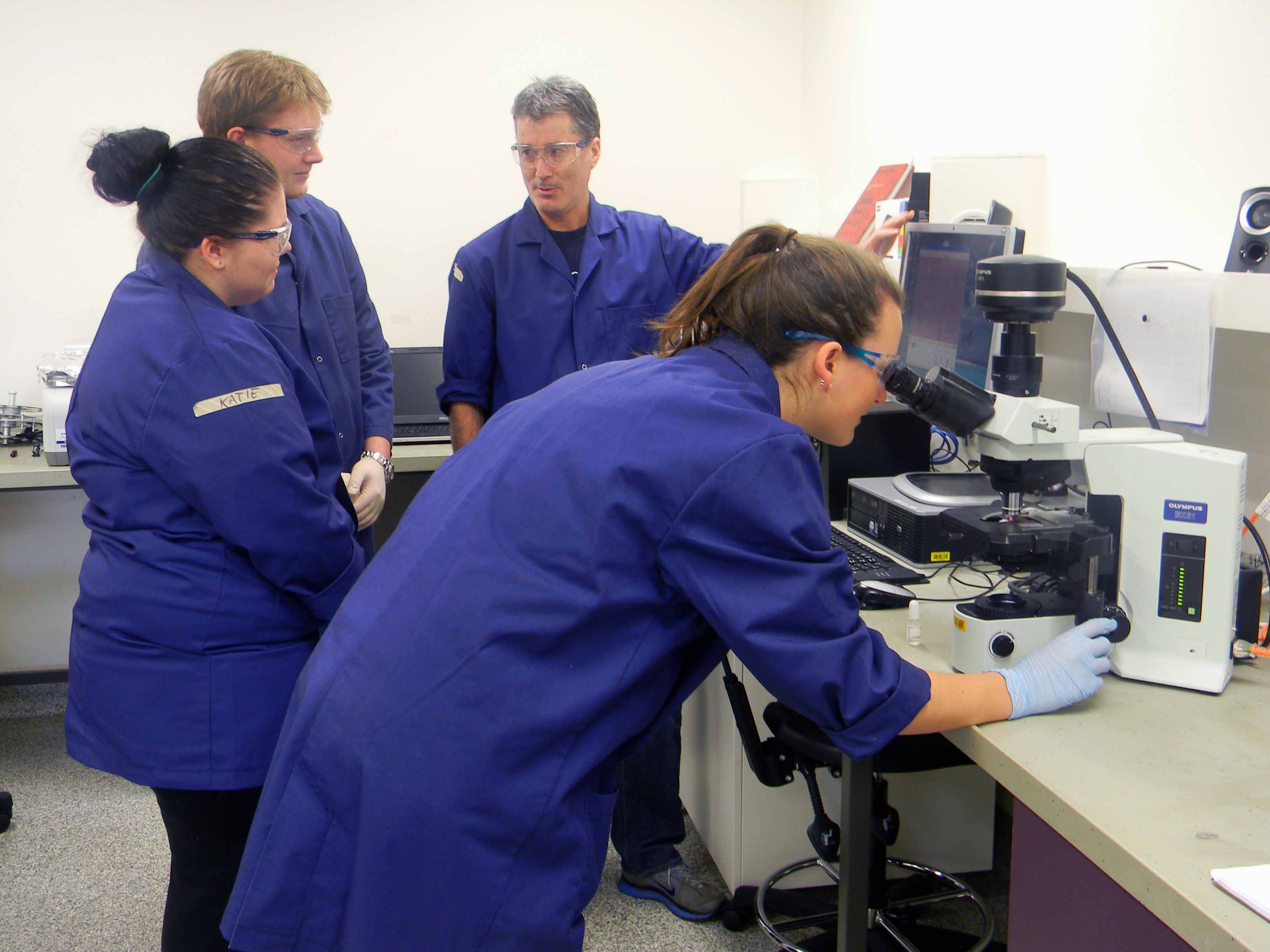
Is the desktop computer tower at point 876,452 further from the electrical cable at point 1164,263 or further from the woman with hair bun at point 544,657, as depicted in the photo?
the woman with hair bun at point 544,657

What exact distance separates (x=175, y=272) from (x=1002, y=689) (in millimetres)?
1183

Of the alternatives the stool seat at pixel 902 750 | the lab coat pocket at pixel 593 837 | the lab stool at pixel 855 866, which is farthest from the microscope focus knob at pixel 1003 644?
the lab coat pocket at pixel 593 837

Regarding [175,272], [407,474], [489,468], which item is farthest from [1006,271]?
[407,474]

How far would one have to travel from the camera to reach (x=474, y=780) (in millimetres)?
1030

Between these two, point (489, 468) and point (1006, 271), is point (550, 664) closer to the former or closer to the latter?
point (489, 468)

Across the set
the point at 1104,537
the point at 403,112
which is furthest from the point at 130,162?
the point at 403,112

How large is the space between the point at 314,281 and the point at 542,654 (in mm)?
1222

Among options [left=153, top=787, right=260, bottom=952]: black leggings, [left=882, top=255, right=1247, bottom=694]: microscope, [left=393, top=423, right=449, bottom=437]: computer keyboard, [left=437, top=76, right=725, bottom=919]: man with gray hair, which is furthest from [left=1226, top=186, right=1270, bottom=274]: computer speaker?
[left=393, top=423, right=449, bottom=437]: computer keyboard

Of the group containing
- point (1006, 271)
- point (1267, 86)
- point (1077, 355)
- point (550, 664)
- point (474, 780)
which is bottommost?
point (474, 780)

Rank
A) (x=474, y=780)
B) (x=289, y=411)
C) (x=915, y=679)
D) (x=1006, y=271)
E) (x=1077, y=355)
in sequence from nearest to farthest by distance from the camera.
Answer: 1. (x=474, y=780)
2. (x=915, y=679)
3. (x=289, y=411)
4. (x=1006, y=271)
5. (x=1077, y=355)

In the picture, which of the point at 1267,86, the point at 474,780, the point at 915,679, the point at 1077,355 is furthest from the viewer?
the point at 1077,355

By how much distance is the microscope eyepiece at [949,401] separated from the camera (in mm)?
1334

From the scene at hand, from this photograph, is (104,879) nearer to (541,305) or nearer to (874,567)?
(541,305)

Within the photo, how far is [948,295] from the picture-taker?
2.23 m
